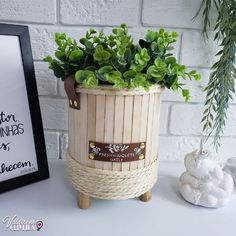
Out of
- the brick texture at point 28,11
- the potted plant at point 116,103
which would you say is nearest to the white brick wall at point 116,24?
the brick texture at point 28,11

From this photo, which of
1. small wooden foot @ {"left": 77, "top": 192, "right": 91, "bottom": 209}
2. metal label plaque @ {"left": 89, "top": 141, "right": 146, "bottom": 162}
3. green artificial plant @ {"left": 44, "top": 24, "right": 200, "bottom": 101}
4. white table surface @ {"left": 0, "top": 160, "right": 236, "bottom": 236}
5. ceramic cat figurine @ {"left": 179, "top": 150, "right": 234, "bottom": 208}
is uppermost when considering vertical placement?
green artificial plant @ {"left": 44, "top": 24, "right": 200, "bottom": 101}

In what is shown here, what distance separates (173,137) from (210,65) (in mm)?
195

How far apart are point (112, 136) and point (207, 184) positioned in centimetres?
21

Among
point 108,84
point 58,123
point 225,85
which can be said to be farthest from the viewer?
point 58,123

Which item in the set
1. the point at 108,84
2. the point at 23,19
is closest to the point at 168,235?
the point at 108,84

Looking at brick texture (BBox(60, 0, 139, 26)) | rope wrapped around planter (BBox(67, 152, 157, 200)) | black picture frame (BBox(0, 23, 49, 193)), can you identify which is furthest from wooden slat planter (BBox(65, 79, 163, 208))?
brick texture (BBox(60, 0, 139, 26))

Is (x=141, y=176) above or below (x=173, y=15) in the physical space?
below

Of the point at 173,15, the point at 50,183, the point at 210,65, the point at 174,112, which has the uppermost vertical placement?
the point at 173,15

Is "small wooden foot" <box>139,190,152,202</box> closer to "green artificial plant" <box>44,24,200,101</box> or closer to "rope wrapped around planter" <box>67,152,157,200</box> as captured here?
"rope wrapped around planter" <box>67,152,157,200</box>

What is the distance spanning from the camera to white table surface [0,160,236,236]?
0.45 meters

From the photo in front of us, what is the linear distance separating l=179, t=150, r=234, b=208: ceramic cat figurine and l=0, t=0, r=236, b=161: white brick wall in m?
0.17

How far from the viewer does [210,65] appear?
2.07ft

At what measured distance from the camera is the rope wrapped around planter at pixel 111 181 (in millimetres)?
455

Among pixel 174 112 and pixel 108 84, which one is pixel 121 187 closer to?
pixel 108 84
